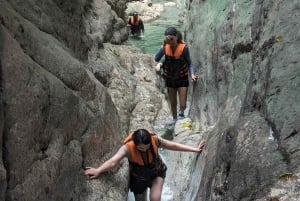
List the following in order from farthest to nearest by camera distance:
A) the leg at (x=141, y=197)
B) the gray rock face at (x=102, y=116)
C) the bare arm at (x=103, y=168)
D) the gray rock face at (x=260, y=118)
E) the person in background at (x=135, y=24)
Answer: the person in background at (x=135, y=24)
the leg at (x=141, y=197)
the bare arm at (x=103, y=168)
the gray rock face at (x=102, y=116)
the gray rock face at (x=260, y=118)

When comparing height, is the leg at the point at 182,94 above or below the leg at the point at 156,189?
above

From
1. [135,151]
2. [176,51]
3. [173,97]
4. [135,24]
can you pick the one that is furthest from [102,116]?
[135,24]

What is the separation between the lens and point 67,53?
7191 millimetres

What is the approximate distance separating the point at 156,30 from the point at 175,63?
55.6 feet

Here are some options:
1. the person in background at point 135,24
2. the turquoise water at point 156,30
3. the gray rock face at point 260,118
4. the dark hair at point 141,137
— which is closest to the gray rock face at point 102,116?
the gray rock face at point 260,118

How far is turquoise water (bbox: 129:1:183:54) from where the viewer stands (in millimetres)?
24000

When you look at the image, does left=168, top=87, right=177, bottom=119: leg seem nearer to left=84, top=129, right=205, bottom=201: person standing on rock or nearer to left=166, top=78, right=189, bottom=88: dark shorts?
left=166, top=78, right=189, bottom=88: dark shorts

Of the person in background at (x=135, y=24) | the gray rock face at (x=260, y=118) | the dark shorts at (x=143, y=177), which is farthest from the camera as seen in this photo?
the person in background at (x=135, y=24)

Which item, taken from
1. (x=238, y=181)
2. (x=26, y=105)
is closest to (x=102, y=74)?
(x=26, y=105)

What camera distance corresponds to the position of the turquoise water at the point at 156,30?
24.0 meters

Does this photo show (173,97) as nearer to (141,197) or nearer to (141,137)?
(141,197)

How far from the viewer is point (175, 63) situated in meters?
10.6

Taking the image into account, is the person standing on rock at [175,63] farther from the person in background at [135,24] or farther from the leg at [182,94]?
the person in background at [135,24]

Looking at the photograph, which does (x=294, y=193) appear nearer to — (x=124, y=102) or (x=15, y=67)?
(x=15, y=67)
